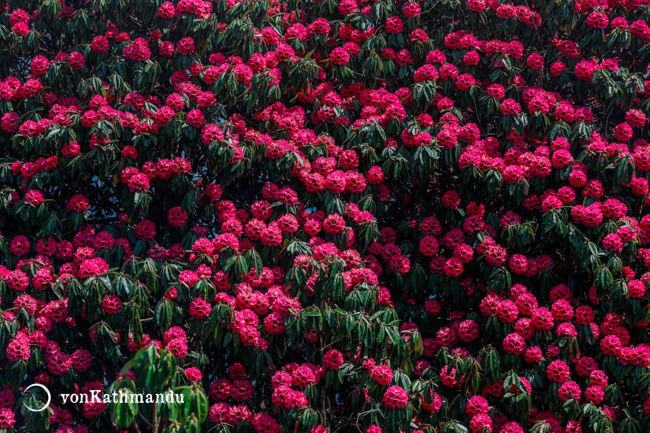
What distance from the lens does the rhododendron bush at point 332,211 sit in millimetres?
5648

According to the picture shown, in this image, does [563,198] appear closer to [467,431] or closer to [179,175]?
[467,431]

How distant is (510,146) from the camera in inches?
270

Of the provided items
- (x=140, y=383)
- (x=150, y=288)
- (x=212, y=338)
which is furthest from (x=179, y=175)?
(x=140, y=383)

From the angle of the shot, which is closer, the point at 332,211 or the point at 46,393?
the point at 46,393

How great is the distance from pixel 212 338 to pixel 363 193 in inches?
70.2

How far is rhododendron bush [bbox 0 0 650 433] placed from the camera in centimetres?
565

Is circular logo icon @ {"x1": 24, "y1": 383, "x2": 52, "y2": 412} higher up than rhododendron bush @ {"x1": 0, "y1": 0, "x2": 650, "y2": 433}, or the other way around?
rhododendron bush @ {"x1": 0, "y1": 0, "x2": 650, "y2": 433}

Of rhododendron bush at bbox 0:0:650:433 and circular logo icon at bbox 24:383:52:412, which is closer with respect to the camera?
circular logo icon at bbox 24:383:52:412

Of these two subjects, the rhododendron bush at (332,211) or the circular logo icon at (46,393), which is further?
the rhododendron bush at (332,211)

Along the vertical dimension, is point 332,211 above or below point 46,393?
above

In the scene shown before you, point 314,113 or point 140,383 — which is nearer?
point 140,383

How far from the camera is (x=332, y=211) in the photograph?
6.21 metres

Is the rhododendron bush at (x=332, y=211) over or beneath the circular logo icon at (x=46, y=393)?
over

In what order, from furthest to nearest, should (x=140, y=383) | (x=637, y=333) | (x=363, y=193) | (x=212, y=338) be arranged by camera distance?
(x=363, y=193), (x=637, y=333), (x=212, y=338), (x=140, y=383)
